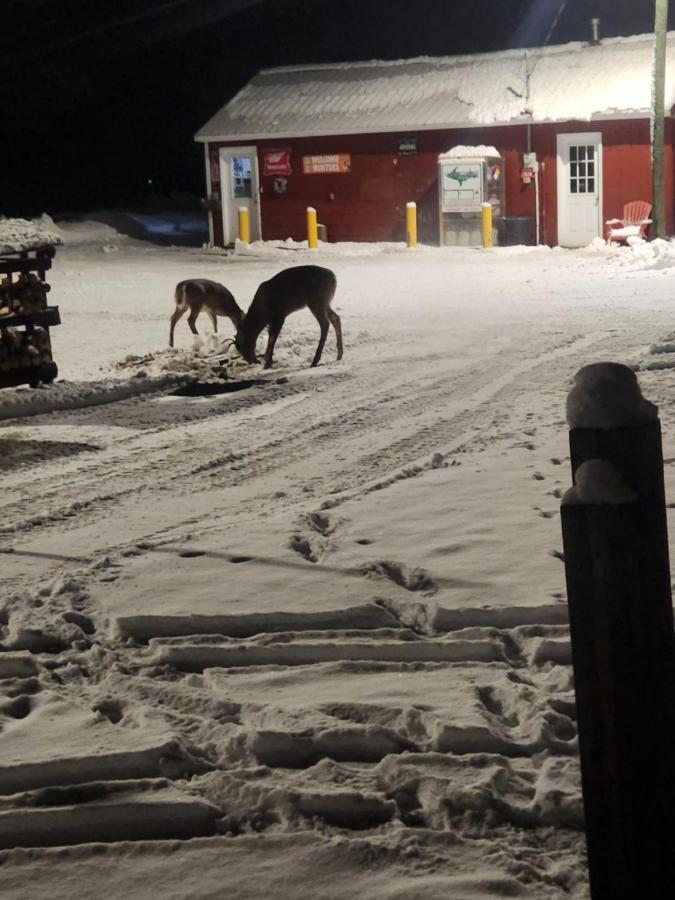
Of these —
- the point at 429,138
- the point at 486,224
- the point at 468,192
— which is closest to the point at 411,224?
the point at 468,192

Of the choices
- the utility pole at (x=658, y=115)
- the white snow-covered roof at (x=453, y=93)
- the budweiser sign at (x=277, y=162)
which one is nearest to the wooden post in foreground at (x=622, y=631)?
the utility pole at (x=658, y=115)

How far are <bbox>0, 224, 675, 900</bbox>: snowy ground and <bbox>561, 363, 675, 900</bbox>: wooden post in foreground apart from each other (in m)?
0.60

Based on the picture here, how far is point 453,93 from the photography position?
1348 inches

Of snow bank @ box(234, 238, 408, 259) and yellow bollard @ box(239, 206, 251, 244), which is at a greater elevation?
yellow bollard @ box(239, 206, 251, 244)

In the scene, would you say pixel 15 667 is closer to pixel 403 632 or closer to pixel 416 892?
pixel 403 632

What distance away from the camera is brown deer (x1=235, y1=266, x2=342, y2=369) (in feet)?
46.2

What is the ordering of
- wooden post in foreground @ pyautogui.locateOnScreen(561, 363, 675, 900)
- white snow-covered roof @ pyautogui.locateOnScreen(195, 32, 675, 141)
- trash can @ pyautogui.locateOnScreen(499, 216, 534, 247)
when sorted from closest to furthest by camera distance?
wooden post in foreground @ pyautogui.locateOnScreen(561, 363, 675, 900)
white snow-covered roof @ pyautogui.locateOnScreen(195, 32, 675, 141)
trash can @ pyautogui.locateOnScreen(499, 216, 534, 247)

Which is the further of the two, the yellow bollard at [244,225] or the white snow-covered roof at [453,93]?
the yellow bollard at [244,225]

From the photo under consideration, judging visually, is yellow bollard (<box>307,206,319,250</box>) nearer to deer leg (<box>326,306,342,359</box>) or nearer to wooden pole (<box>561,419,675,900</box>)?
deer leg (<box>326,306,342,359</box>)

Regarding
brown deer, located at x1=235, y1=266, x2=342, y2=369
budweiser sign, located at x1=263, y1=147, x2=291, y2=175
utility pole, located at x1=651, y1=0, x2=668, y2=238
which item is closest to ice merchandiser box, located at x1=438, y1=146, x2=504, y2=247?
budweiser sign, located at x1=263, y1=147, x2=291, y2=175

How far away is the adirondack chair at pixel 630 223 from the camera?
28078 millimetres

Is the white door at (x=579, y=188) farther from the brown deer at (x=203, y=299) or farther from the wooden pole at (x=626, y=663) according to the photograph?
the wooden pole at (x=626, y=663)

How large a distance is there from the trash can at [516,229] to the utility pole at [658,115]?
4718mm

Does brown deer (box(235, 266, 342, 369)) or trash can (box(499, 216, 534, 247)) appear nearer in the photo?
brown deer (box(235, 266, 342, 369))
